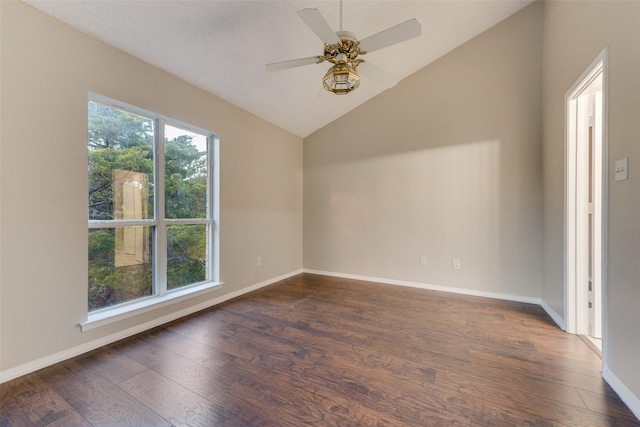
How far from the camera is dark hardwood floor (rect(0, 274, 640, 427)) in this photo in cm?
143

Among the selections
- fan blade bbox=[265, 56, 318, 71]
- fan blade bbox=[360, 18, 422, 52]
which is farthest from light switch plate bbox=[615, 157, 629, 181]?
fan blade bbox=[265, 56, 318, 71]

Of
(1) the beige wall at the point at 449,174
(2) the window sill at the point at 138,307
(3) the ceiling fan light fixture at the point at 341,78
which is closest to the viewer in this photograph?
(3) the ceiling fan light fixture at the point at 341,78

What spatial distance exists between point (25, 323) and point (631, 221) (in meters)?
3.91

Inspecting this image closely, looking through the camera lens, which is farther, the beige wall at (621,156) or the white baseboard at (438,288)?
the white baseboard at (438,288)

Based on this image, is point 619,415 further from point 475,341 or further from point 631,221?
point 631,221

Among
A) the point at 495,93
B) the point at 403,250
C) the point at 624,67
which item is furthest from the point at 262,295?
the point at 495,93

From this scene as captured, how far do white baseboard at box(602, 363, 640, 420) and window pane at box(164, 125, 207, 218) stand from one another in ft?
12.4

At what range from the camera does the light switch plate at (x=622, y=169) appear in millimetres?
1514

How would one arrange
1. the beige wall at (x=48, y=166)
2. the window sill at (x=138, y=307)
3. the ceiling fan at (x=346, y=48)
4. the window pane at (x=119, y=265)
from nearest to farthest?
1. the ceiling fan at (x=346, y=48)
2. the beige wall at (x=48, y=166)
3. the window sill at (x=138, y=307)
4. the window pane at (x=119, y=265)

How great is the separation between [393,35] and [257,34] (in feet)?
4.57

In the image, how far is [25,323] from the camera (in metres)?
1.81

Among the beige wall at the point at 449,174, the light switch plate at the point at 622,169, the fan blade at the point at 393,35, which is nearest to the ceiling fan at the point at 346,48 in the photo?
the fan blade at the point at 393,35

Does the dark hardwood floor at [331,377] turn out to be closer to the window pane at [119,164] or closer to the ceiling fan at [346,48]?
the window pane at [119,164]

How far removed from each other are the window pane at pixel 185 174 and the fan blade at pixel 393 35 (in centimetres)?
222
